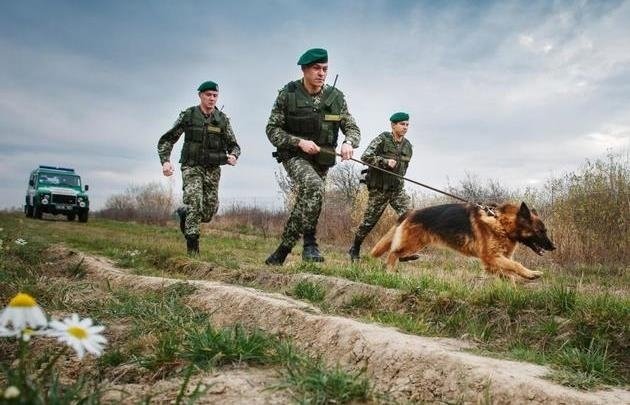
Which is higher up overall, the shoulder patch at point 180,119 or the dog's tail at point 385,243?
the shoulder patch at point 180,119

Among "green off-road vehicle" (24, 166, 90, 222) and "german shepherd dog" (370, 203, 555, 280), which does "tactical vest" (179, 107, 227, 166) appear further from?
"green off-road vehicle" (24, 166, 90, 222)

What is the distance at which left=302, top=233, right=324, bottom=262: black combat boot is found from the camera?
7.02 m

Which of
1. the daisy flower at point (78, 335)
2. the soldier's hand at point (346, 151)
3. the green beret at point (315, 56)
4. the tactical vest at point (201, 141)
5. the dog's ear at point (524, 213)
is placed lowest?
the daisy flower at point (78, 335)

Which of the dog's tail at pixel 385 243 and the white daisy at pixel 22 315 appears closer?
the white daisy at pixel 22 315

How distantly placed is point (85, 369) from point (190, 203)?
518 cm

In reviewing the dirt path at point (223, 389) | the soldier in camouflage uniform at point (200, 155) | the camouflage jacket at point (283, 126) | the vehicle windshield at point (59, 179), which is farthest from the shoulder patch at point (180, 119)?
the vehicle windshield at point (59, 179)

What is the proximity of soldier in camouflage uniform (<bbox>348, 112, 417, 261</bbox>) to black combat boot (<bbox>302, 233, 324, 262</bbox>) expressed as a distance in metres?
2.00

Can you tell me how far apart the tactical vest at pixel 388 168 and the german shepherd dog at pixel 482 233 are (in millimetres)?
1861

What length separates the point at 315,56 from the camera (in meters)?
6.73

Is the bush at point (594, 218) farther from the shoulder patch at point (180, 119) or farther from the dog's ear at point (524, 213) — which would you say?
the shoulder patch at point (180, 119)

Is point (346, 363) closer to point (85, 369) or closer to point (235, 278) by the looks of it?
point (85, 369)

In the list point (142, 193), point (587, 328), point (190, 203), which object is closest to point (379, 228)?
point (190, 203)

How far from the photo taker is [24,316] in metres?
1.31

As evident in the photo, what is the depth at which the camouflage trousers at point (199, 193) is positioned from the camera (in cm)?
Result: 812
